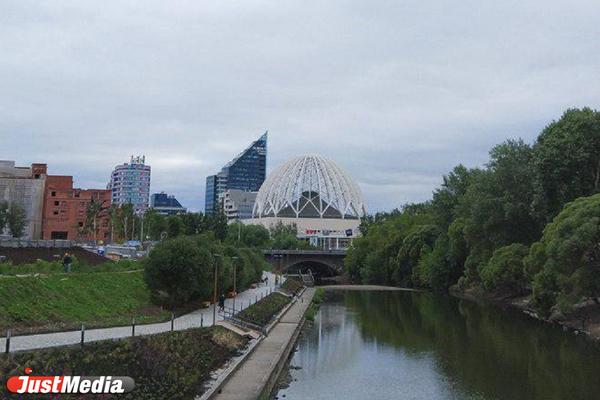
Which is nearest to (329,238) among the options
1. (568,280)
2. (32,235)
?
(32,235)

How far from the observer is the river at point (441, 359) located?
68.6 ft

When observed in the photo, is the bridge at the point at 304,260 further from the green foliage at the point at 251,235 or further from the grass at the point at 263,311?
the grass at the point at 263,311

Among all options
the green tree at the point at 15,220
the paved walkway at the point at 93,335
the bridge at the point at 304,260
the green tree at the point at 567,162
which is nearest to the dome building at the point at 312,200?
the bridge at the point at 304,260

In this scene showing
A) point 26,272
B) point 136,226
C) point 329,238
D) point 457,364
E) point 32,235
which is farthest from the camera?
point 329,238

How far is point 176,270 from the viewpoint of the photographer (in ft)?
105

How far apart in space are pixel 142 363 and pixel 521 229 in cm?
4550

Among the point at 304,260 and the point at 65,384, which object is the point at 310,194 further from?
the point at 65,384

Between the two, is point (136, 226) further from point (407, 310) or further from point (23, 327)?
point (23, 327)

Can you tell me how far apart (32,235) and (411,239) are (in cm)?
5053

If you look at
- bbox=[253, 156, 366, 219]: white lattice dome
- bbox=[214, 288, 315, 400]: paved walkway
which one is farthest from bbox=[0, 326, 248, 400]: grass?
bbox=[253, 156, 366, 219]: white lattice dome

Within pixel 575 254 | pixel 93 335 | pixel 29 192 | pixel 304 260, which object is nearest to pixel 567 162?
pixel 575 254

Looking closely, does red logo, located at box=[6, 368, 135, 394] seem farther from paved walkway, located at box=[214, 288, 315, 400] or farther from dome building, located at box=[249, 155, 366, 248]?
dome building, located at box=[249, 155, 366, 248]

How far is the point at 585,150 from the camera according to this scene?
149 ft

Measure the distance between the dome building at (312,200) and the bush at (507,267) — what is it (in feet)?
293
